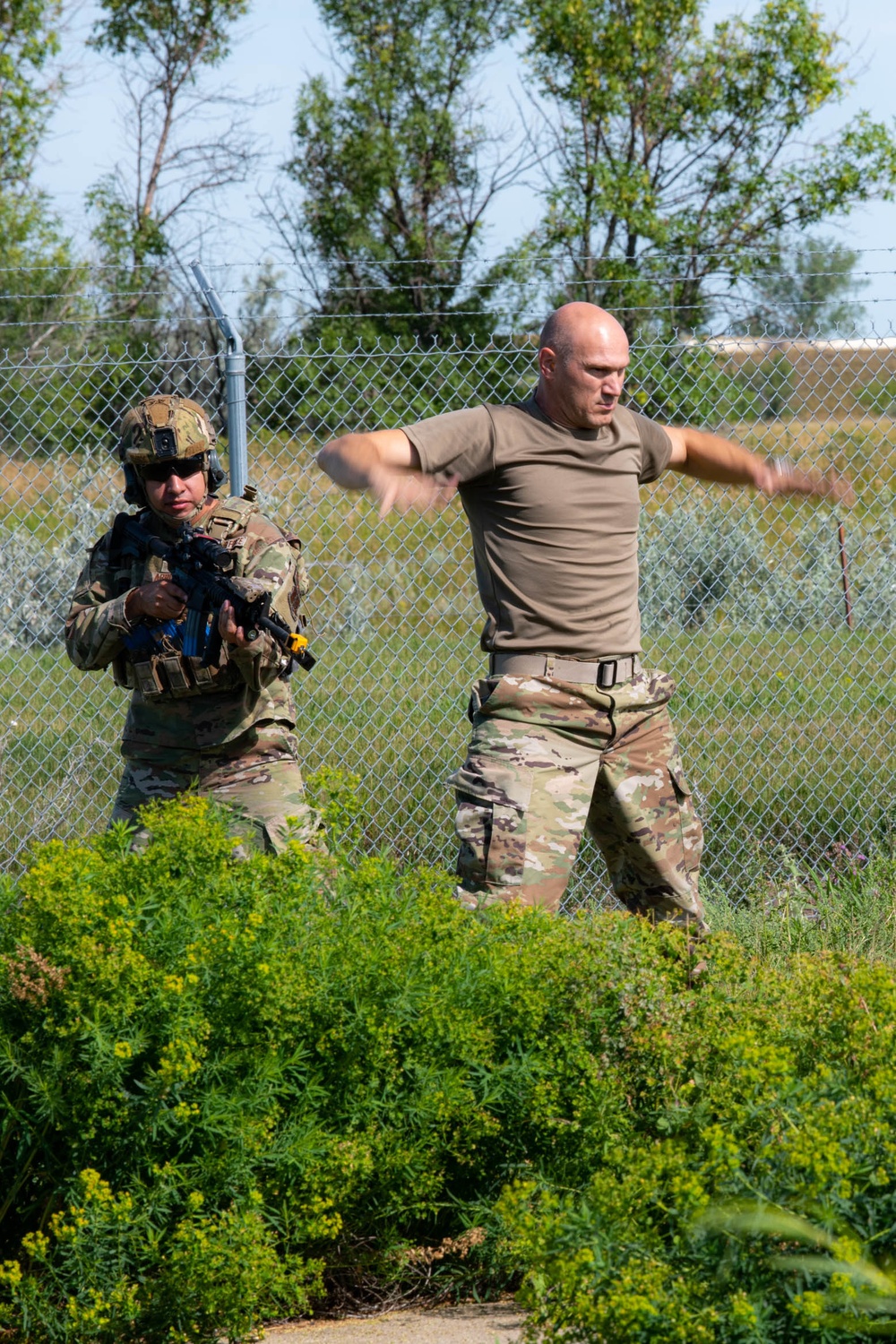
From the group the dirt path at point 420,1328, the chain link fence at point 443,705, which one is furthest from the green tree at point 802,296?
the dirt path at point 420,1328

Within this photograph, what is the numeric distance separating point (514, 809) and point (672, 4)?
20929mm

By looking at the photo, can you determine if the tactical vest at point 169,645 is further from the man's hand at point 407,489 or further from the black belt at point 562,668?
the black belt at point 562,668

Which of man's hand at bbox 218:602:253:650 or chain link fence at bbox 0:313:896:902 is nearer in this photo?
man's hand at bbox 218:602:253:650

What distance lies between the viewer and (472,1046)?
2559mm

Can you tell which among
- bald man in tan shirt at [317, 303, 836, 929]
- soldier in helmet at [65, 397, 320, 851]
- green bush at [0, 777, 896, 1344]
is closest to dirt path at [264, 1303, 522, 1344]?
green bush at [0, 777, 896, 1344]

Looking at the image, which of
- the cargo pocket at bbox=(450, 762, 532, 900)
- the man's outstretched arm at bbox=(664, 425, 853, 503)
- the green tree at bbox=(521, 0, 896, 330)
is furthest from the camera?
the green tree at bbox=(521, 0, 896, 330)

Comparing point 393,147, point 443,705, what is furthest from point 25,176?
point 443,705

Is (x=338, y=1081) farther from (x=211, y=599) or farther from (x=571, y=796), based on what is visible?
(x=211, y=599)

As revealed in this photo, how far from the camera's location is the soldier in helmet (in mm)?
3664

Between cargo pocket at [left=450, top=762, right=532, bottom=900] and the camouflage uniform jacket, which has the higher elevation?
the camouflage uniform jacket

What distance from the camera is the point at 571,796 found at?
3.62m

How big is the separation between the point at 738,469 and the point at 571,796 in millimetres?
1151

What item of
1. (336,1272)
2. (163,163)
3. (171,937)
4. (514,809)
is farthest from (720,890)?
(163,163)

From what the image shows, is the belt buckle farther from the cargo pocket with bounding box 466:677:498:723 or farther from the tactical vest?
the tactical vest
